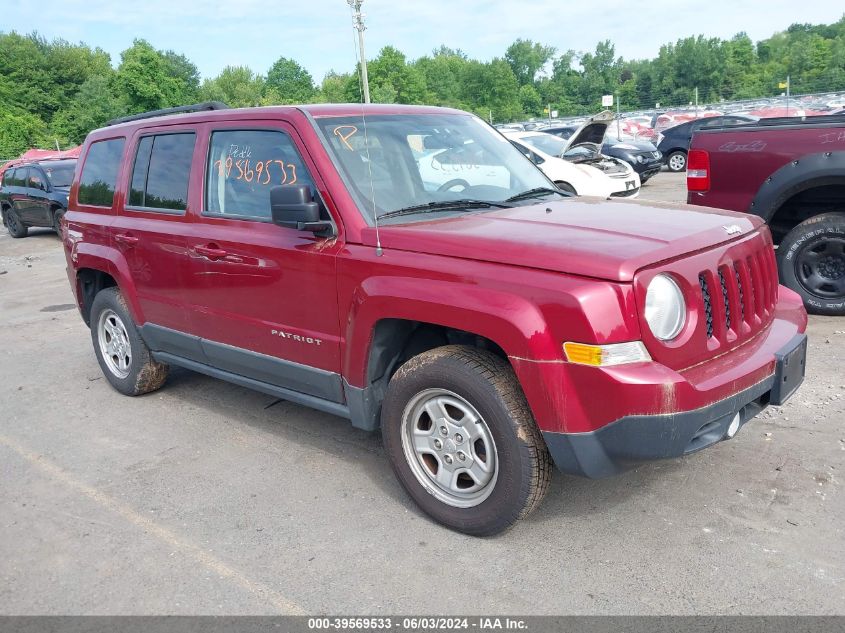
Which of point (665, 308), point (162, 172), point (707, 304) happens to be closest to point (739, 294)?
point (707, 304)

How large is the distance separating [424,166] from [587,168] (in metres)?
8.32

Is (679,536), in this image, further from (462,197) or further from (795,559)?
(462,197)

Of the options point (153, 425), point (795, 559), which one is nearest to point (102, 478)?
point (153, 425)

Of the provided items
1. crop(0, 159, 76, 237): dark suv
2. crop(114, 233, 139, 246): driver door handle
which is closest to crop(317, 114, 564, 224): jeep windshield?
crop(114, 233, 139, 246): driver door handle

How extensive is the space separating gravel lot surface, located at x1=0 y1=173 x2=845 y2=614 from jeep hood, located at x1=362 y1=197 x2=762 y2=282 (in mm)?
1241

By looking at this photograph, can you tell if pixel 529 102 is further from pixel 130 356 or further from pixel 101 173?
pixel 130 356

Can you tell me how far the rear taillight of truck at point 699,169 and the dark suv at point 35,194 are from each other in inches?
527

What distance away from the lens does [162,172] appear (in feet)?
15.7

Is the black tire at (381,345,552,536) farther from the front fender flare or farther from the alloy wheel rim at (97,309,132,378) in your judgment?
the alloy wheel rim at (97,309,132,378)

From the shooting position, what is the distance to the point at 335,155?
3760 mm

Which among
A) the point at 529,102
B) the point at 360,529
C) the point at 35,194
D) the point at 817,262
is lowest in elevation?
the point at 360,529

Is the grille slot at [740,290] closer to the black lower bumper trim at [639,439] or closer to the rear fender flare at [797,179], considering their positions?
the black lower bumper trim at [639,439]

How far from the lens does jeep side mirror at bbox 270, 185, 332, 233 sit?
3.49 m

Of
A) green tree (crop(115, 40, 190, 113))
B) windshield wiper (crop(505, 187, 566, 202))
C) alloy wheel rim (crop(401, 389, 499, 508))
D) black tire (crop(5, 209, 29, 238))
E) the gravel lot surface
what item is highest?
green tree (crop(115, 40, 190, 113))
